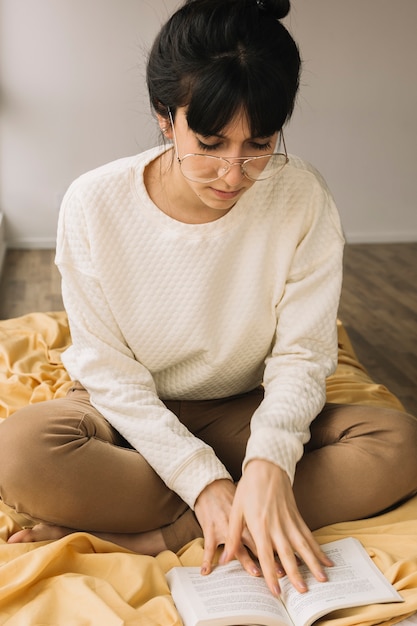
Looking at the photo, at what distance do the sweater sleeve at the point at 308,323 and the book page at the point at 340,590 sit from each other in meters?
0.23

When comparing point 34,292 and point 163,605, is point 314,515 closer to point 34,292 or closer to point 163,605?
point 163,605

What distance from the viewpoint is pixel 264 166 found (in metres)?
1.43

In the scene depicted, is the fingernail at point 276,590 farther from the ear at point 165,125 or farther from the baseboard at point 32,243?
the baseboard at point 32,243

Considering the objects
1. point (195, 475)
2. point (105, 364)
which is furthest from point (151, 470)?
point (105, 364)

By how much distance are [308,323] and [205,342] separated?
19 centimetres

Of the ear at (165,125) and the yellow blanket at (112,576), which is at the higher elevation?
the ear at (165,125)

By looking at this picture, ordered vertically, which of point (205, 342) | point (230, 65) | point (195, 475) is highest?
point (230, 65)

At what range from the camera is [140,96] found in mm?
4609

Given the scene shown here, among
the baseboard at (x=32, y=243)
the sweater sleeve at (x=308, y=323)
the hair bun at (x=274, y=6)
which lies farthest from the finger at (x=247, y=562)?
the baseboard at (x=32, y=243)

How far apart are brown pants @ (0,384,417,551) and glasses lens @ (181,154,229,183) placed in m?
0.47

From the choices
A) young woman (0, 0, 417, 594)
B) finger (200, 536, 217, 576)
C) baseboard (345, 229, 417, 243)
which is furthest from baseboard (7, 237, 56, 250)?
finger (200, 536, 217, 576)

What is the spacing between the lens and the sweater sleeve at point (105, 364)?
1.51 metres

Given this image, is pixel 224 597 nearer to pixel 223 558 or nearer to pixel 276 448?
pixel 223 558

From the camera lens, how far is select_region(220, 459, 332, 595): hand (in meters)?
1.28
